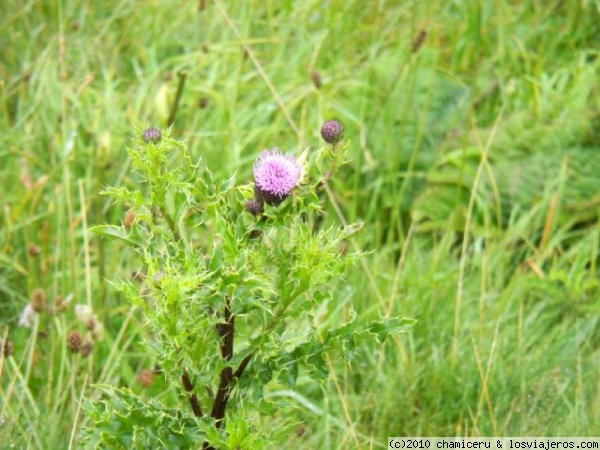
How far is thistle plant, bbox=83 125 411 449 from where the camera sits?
1503 millimetres

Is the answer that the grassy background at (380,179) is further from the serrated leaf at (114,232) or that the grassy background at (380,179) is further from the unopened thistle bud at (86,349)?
the serrated leaf at (114,232)

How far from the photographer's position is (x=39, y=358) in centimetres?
252

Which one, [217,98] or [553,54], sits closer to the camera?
[217,98]

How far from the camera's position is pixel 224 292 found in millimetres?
1477

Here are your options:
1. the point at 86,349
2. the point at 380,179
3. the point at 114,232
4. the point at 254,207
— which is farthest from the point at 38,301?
the point at 380,179

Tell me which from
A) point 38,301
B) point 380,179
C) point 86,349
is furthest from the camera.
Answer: point 380,179

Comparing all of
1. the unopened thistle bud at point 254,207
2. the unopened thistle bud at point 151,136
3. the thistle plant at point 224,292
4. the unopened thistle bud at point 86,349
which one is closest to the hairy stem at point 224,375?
the thistle plant at point 224,292

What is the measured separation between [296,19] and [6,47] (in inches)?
49.1

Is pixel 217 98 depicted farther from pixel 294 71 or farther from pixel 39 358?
pixel 39 358

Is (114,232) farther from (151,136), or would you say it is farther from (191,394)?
(191,394)

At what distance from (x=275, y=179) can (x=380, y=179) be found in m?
1.84

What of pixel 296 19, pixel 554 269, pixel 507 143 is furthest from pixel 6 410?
pixel 296 19

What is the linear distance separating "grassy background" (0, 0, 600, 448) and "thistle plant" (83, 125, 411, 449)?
0.34m

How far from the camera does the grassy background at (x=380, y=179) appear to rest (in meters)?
2.40
